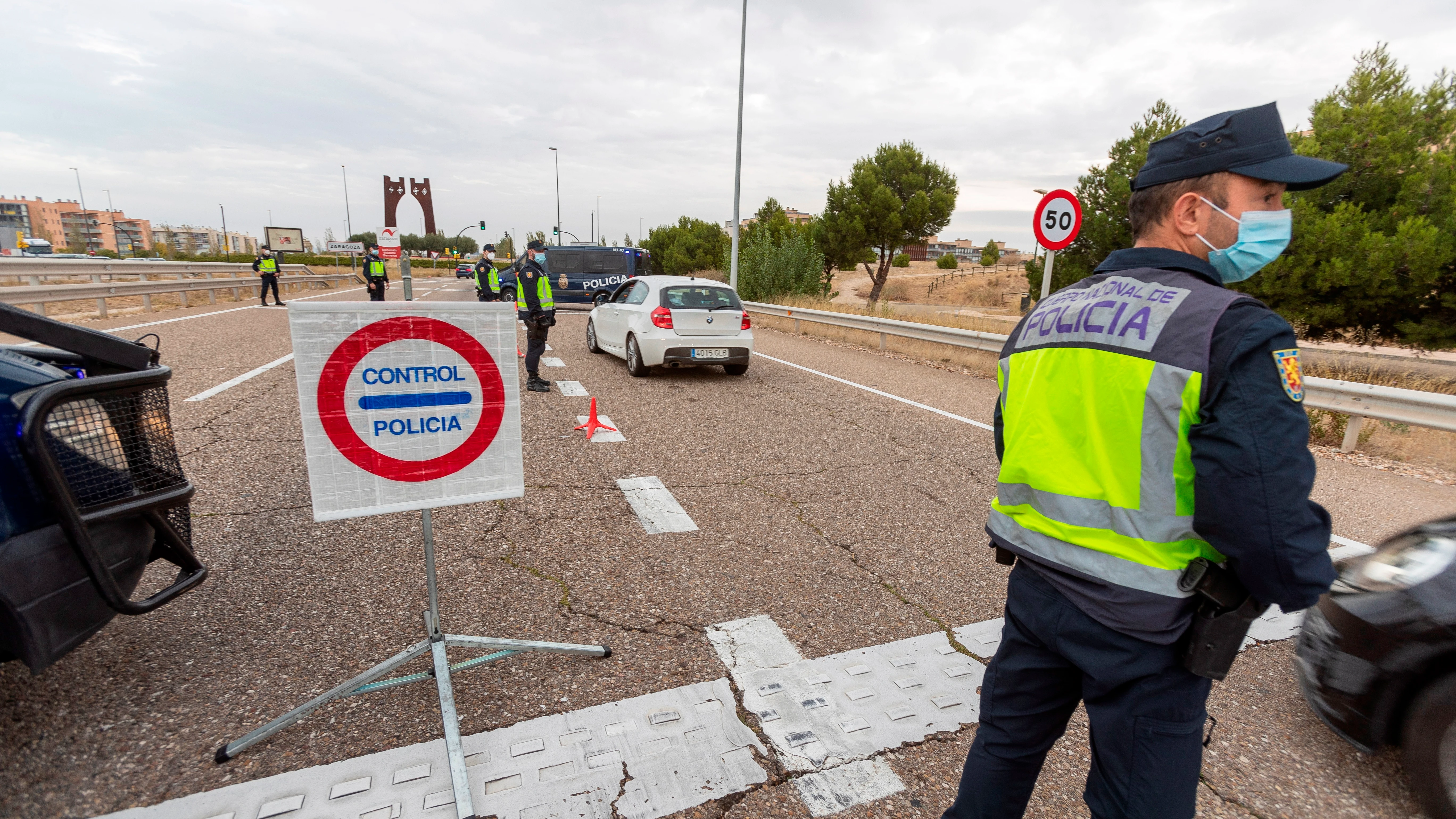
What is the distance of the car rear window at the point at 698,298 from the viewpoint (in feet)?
31.6

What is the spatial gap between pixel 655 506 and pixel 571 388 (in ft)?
15.4

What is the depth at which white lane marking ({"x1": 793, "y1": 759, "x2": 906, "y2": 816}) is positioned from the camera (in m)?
2.16

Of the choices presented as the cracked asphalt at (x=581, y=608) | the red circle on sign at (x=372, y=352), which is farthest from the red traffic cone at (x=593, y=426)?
the red circle on sign at (x=372, y=352)

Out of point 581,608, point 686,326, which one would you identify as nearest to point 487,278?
point 686,326

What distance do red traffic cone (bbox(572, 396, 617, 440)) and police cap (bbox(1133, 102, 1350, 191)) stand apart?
5.62 metres

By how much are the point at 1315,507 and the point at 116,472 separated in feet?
11.1

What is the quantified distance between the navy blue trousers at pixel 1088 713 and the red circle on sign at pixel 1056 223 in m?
8.89

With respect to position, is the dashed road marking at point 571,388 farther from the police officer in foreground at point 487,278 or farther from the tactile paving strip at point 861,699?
the tactile paving strip at point 861,699

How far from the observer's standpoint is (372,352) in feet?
7.89

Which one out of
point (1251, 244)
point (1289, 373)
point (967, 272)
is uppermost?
point (1251, 244)

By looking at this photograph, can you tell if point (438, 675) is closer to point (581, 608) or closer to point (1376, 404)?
point (581, 608)

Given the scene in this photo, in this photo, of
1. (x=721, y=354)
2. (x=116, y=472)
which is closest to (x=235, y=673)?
(x=116, y=472)

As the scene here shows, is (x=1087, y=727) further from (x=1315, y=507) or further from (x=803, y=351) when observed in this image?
(x=803, y=351)

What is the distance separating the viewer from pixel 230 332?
13.5 meters
